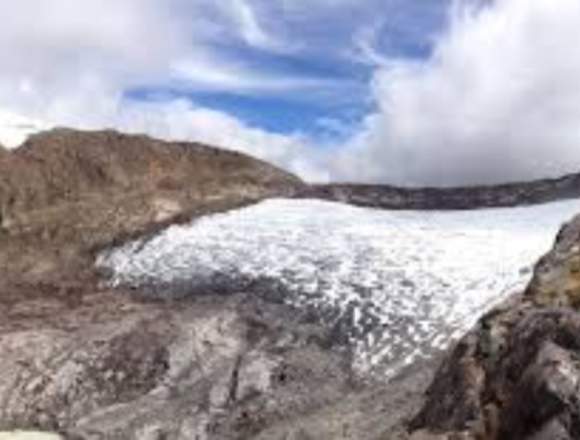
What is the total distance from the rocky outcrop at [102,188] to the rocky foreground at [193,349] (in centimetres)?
8

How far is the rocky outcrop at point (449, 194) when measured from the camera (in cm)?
5544

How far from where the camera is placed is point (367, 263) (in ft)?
118

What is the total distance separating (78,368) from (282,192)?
770 inches

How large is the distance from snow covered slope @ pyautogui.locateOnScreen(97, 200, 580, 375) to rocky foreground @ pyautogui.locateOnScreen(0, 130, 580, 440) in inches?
32.0

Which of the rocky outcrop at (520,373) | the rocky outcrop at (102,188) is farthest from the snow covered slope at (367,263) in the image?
the rocky outcrop at (520,373)

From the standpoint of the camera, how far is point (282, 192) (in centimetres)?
5206

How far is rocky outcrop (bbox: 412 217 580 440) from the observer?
15797 millimetres

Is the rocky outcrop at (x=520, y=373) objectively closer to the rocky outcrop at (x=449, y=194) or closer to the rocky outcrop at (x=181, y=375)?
the rocky outcrop at (x=181, y=375)

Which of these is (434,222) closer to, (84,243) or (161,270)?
(161,270)

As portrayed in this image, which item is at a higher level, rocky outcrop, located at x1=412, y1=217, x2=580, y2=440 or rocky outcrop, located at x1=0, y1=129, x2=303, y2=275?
rocky outcrop, located at x1=0, y1=129, x2=303, y2=275

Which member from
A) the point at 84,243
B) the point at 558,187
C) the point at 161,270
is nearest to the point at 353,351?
the point at 161,270

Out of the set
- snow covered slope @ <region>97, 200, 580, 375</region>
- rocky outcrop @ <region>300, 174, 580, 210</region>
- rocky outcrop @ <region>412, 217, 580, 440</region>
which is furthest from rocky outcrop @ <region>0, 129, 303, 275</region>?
rocky outcrop @ <region>412, 217, 580, 440</region>

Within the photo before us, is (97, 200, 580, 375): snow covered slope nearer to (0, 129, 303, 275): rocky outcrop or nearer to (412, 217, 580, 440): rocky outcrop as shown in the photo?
(0, 129, 303, 275): rocky outcrop

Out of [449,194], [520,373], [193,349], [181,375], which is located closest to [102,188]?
[449,194]
